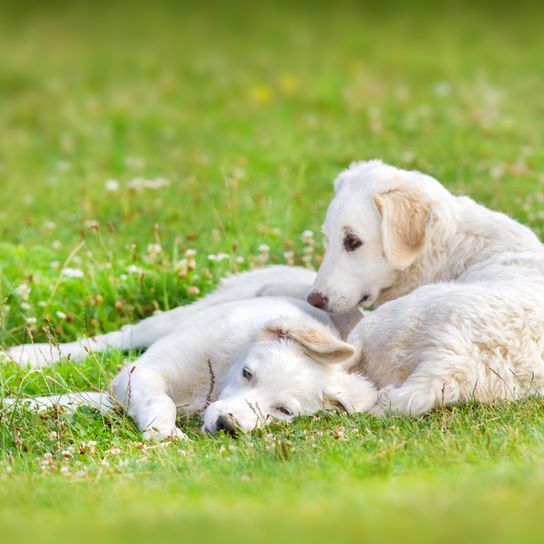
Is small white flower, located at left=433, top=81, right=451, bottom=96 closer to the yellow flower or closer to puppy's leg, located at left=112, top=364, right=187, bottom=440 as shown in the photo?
the yellow flower

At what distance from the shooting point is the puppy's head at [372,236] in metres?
6.84

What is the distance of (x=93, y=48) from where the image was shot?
66.2ft

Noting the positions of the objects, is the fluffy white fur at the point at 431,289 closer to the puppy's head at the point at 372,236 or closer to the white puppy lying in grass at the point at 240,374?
the puppy's head at the point at 372,236

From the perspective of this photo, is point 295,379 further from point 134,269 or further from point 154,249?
point 154,249

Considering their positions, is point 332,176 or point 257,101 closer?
point 332,176

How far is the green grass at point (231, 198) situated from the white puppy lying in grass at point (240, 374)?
138 millimetres

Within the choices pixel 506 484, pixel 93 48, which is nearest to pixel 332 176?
pixel 506 484

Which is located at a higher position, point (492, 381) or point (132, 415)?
point (492, 381)

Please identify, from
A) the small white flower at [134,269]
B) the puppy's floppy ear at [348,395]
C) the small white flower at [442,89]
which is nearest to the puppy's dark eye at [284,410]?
the puppy's floppy ear at [348,395]

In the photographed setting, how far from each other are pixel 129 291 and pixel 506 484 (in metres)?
4.56

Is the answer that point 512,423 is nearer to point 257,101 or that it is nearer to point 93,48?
point 257,101

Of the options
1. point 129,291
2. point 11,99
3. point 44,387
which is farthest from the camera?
point 11,99

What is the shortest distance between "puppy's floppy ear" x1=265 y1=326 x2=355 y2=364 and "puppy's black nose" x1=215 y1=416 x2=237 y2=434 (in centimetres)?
63

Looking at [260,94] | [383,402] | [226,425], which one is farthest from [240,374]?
[260,94]
